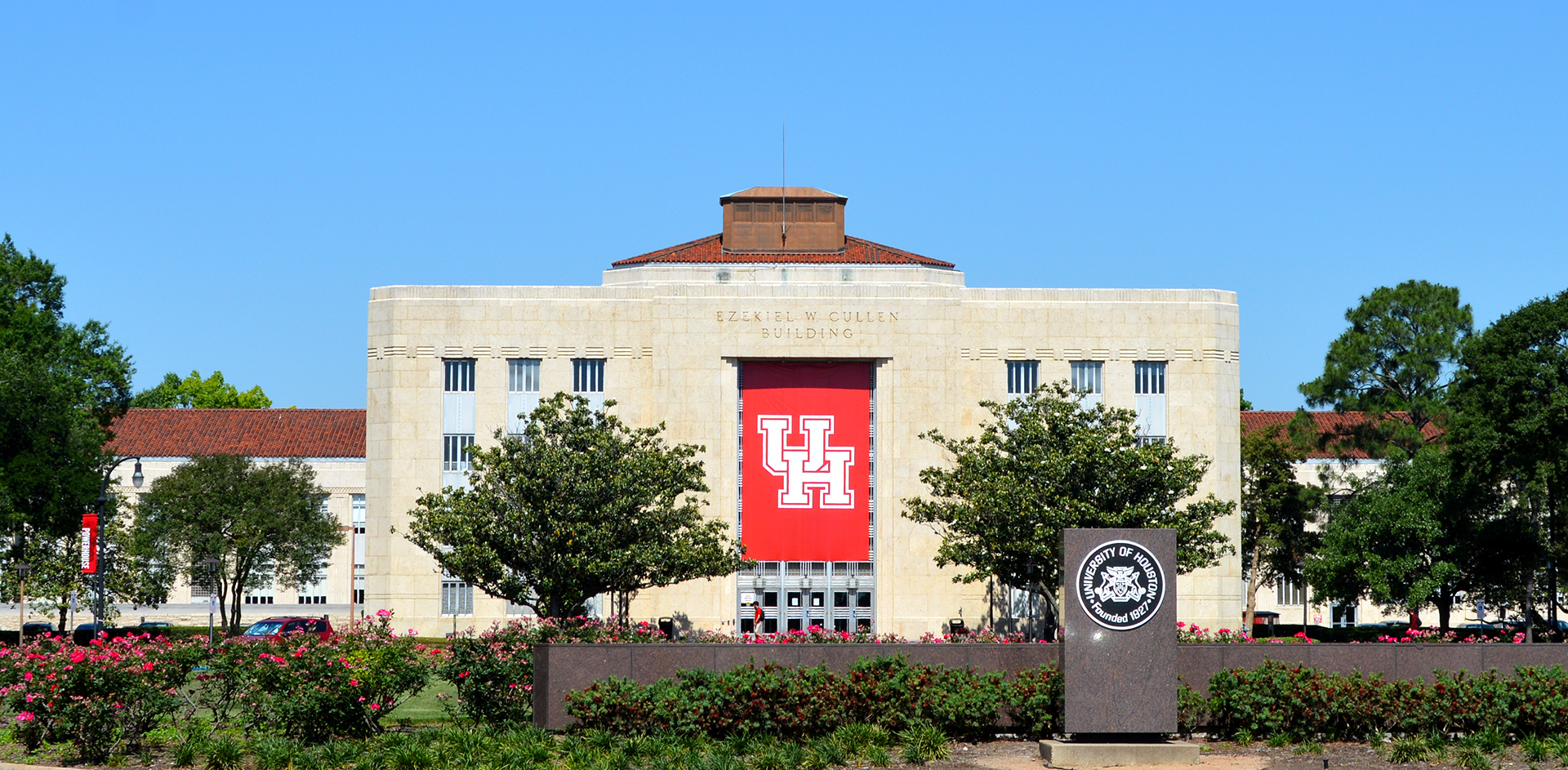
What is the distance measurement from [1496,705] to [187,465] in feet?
206

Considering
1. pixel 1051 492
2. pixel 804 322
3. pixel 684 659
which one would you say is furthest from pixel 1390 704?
pixel 804 322

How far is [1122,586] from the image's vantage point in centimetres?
2147

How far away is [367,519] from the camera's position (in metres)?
59.0

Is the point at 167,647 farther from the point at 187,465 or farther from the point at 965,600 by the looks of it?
the point at 187,465

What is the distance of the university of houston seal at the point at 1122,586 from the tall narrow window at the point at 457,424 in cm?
4068

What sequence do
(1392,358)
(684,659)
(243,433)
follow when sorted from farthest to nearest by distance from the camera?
(243,433) → (1392,358) → (684,659)

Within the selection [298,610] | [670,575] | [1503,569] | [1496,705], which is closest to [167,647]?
[1496,705]

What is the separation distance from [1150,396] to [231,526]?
40410 millimetres

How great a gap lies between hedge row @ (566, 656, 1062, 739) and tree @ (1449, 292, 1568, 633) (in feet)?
120

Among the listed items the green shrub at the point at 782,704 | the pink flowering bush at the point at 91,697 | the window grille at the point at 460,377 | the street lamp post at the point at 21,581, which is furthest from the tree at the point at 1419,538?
the pink flowering bush at the point at 91,697

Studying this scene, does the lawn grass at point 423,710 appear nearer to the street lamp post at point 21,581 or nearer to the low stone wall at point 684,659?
the low stone wall at point 684,659

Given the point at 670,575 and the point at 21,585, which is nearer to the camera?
the point at 670,575

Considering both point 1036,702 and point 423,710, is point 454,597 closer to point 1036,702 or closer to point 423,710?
point 423,710

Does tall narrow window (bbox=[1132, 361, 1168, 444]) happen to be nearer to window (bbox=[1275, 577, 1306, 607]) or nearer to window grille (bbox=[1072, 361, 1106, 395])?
window grille (bbox=[1072, 361, 1106, 395])
